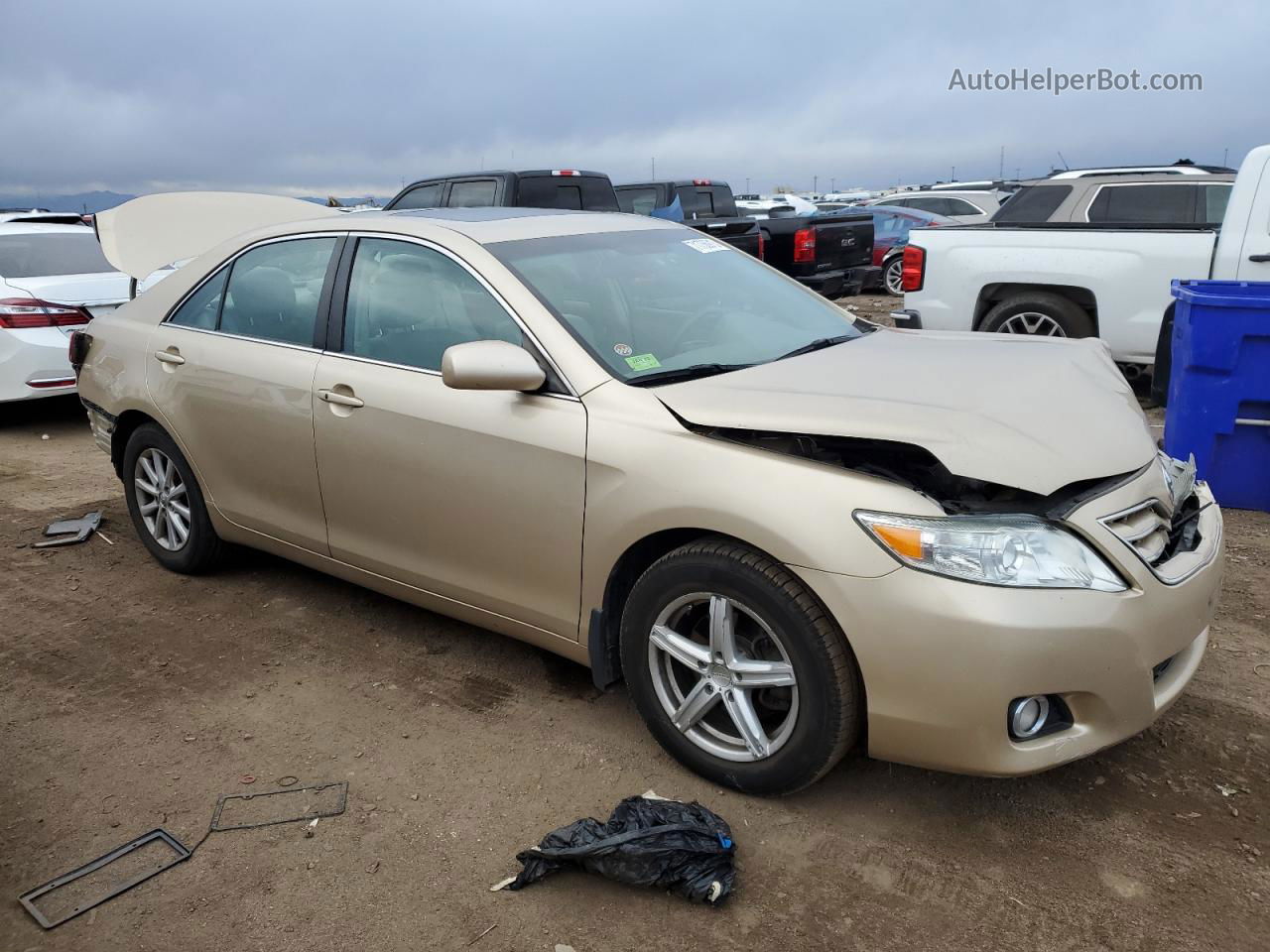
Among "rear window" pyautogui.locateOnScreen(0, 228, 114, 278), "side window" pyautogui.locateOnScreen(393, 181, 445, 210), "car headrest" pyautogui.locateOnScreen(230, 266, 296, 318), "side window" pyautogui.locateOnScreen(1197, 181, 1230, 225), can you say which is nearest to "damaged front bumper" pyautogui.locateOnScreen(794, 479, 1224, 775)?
"car headrest" pyautogui.locateOnScreen(230, 266, 296, 318)

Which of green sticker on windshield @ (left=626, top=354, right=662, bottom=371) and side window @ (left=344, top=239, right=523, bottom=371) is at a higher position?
side window @ (left=344, top=239, right=523, bottom=371)

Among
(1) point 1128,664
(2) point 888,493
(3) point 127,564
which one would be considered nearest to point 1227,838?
(1) point 1128,664

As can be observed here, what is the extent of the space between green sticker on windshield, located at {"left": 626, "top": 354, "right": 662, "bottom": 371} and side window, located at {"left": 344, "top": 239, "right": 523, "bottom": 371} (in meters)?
0.37

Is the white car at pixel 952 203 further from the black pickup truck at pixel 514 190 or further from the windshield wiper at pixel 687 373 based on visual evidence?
the windshield wiper at pixel 687 373

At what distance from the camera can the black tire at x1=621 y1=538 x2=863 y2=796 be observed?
270 centimetres

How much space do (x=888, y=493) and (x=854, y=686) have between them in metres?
0.52

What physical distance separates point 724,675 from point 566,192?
9068mm

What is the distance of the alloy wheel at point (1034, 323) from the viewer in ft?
25.9

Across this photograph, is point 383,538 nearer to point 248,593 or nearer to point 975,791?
point 248,593

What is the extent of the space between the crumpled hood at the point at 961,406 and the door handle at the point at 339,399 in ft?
4.02

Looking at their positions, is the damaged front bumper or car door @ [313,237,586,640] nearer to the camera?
the damaged front bumper

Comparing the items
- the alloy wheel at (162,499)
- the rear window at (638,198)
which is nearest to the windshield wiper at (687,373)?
the alloy wheel at (162,499)

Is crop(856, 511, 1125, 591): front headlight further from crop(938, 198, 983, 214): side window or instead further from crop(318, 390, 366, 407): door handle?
crop(938, 198, 983, 214): side window

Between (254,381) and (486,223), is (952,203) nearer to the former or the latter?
(486,223)
